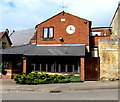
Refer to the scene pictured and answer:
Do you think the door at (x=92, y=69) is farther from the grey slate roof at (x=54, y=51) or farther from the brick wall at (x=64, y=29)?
the brick wall at (x=64, y=29)

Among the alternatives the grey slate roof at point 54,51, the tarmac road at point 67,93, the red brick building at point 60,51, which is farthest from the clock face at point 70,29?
the tarmac road at point 67,93

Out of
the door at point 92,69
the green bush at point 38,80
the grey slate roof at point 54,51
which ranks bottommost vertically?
the green bush at point 38,80

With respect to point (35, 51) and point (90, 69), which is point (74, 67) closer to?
point (90, 69)

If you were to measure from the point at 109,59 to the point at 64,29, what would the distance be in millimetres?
6705

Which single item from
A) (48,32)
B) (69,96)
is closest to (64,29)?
(48,32)

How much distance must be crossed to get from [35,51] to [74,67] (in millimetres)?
4577

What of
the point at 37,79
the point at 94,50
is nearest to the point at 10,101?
the point at 37,79

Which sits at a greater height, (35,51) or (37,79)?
(35,51)

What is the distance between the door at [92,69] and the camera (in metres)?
14.2

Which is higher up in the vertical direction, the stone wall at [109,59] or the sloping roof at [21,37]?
the sloping roof at [21,37]

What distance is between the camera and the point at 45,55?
633 inches

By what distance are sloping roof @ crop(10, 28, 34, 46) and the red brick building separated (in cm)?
1652

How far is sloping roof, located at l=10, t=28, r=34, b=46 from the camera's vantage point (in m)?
35.1

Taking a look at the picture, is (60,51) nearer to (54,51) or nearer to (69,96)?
(54,51)
